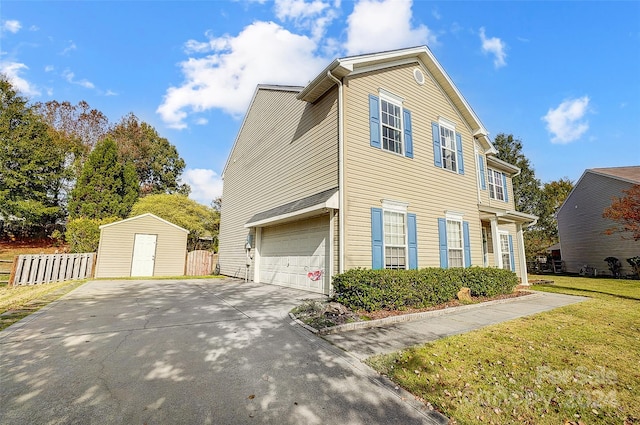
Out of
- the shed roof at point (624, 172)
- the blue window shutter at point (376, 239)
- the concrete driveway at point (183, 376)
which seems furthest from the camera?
the shed roof at point (624, 172)

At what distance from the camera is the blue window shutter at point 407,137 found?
9797 millimetres

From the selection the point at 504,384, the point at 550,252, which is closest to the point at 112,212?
the point at 504,384

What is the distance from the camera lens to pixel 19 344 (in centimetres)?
391

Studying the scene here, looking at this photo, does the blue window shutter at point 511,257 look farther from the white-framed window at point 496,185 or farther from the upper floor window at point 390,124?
the upper floor window at point 390,124

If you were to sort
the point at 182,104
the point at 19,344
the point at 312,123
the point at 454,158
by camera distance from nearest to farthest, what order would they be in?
the point at 19,344, the point at 312,123, the point at 454,158, the point at 182,104

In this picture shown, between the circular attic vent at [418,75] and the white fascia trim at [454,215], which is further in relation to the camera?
the circular attic vent at [418,75]

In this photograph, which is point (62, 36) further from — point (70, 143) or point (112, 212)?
point (70, 143)

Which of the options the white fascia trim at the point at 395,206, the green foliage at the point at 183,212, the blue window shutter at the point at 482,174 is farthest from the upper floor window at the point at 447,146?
the green foliage at the point at 183,212

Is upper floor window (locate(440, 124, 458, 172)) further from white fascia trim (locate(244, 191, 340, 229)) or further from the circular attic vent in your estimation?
white fascia trim (locate(244, 191, 340, 229))

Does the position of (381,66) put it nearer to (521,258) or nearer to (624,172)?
(521,258)

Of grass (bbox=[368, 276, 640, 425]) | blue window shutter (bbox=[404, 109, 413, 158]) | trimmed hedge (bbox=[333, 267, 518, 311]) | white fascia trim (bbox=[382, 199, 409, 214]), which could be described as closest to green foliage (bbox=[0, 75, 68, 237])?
white fascia trim (bbox=[382, 199, 409, 214])

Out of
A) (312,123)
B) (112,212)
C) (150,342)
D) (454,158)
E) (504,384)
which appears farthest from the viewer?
(112,212)

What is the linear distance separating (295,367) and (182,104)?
59.3 feet

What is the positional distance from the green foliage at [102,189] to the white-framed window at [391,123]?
25368mm
